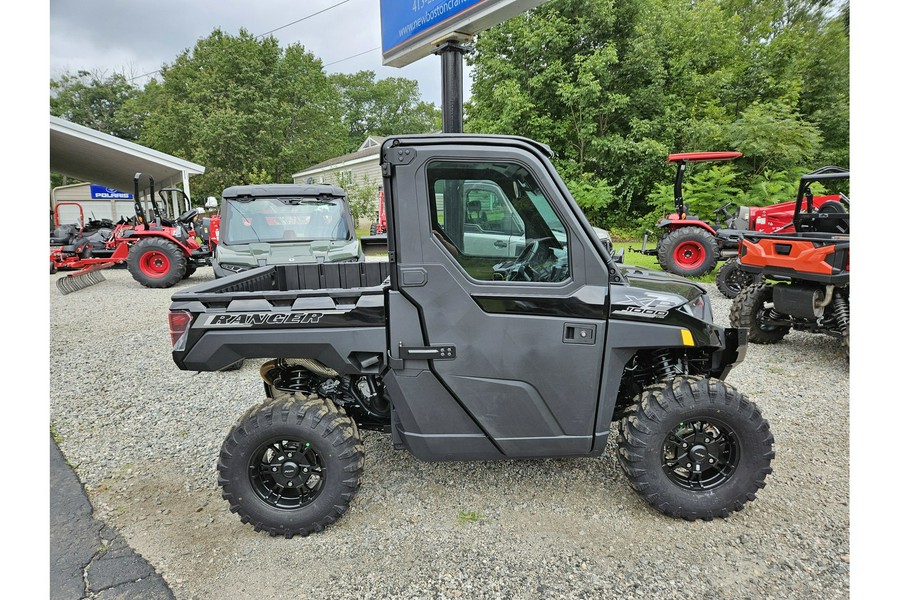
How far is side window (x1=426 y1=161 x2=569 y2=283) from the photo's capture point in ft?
8.45

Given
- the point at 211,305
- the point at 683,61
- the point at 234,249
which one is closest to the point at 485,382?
the point at 211,305

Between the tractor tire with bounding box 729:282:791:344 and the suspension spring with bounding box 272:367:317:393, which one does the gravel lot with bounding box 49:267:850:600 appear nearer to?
the suspension spring with bounding box 272:367:317:393

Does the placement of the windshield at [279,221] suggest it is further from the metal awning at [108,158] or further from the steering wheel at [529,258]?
the metal awning at [108,158]

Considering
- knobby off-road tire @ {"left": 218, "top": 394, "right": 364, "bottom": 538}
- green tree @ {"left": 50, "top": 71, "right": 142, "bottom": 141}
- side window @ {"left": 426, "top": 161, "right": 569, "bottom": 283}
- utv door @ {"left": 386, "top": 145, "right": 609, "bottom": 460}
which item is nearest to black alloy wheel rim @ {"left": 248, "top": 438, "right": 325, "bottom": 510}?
knobby off-road tire @ {"left": 218, "top": 394, "right": 364, "bottom": 538}

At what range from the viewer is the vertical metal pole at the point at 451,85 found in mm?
6047

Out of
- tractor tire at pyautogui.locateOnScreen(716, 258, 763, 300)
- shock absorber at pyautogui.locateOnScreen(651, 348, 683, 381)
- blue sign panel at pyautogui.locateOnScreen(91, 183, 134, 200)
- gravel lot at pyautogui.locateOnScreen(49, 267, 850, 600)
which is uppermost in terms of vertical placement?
blue sign panel at pyautogui.locateOnScreen(91, 183, 134, 200)

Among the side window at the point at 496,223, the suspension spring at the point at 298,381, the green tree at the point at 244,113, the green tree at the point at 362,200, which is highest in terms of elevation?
the green tree at the point at 244,113

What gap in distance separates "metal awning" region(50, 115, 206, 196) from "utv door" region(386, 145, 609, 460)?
55.9ft

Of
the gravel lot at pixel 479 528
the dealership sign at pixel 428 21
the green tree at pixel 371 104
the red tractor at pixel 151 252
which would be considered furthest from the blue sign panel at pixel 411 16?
the green tree at pixel 371 104

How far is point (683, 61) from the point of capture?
19156mm

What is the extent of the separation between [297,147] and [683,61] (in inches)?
897

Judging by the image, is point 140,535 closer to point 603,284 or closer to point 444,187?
point 444,187

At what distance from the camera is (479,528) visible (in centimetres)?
282

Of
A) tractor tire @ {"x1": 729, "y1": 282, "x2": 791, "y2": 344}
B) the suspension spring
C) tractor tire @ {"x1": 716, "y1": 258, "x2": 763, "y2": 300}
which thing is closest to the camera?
the suspension spring
